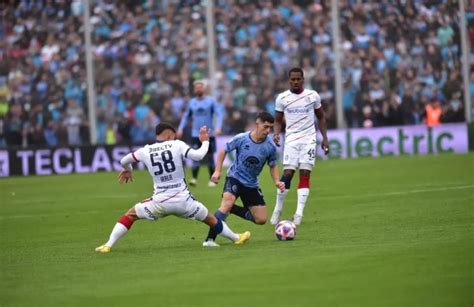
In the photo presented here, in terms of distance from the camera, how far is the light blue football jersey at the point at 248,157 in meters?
14.4

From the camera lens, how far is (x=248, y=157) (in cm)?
1440

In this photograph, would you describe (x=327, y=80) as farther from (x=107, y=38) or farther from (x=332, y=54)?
(x=107, y=38)

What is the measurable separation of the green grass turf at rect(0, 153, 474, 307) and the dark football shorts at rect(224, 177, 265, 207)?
47 cm

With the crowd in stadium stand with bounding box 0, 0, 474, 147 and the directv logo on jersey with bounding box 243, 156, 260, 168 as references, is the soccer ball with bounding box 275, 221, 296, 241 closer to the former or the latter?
the directv logo on jersey with bounding box 243, 156, 260, 168

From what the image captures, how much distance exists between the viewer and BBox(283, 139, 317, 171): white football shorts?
52.4 feet

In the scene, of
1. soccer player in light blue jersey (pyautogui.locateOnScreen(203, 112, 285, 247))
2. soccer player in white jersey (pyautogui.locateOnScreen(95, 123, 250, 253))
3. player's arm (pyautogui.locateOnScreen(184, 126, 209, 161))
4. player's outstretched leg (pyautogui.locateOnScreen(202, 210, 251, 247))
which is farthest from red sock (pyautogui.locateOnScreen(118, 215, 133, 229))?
soccer player in light blue jersey (pyautogui.locateOnScreen(203, 112, 285, 247))


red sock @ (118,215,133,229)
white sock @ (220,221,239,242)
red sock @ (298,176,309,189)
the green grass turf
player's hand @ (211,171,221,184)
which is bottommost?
the green grass turf

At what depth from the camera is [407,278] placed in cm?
1023

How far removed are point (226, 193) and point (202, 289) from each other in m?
4.21

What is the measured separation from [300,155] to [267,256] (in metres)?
3.93

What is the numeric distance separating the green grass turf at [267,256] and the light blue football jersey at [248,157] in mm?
820

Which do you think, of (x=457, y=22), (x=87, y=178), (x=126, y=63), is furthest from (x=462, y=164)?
(x=126, y=63)

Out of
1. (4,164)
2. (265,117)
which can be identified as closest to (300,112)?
(265,117)

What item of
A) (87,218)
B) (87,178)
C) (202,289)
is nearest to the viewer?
(202,289)
